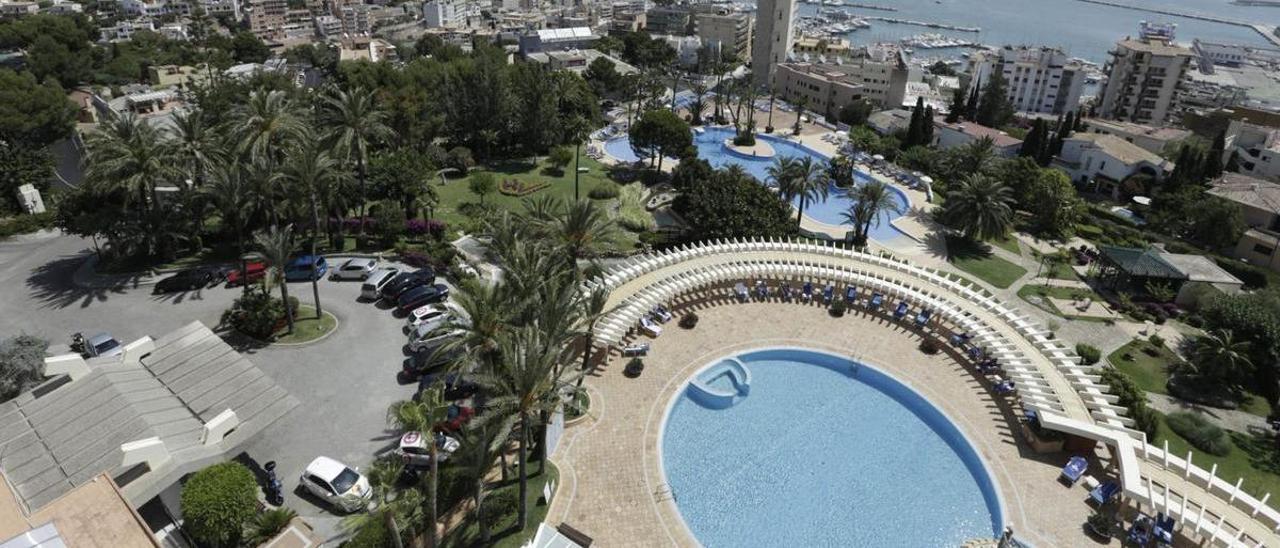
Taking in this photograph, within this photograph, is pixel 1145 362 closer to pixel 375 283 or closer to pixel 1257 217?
pixel 1257 217

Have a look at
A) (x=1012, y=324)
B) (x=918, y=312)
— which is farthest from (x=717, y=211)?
(x=1012, y=324)

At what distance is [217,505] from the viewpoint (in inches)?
859

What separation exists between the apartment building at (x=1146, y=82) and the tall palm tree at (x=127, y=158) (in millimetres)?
138682

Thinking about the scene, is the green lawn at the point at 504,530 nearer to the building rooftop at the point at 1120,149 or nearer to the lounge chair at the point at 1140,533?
the lounge chair at the point at 1140,533

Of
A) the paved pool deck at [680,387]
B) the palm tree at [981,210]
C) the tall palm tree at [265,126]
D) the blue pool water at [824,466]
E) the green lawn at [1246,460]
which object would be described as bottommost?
the green lawn at [1246,460]

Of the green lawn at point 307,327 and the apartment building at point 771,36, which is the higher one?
the apartment building at point 771,36

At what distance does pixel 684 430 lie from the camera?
30.8 meters

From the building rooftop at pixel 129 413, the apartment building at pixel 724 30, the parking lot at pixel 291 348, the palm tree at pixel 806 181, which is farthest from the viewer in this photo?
the apartment building at pixel 724 30

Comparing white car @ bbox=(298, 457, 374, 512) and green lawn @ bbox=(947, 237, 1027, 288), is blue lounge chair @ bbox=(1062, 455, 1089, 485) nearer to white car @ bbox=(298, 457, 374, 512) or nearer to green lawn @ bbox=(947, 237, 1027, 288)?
green lawn @ bbox=(947, 237, 1027, 288)

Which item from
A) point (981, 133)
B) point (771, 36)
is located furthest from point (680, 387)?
point (771, 36)

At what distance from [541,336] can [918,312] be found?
27430 mm

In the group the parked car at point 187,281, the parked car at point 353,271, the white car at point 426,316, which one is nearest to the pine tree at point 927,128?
the white car at point 426,316

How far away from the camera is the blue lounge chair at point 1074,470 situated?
27.5m

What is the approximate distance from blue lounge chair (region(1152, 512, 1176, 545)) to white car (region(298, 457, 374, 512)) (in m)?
29.6
